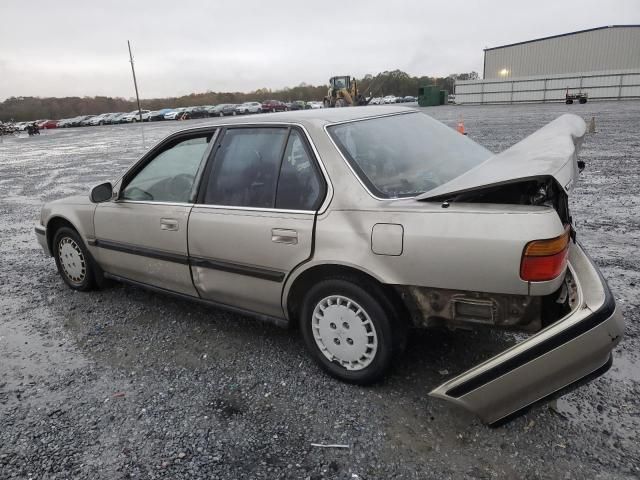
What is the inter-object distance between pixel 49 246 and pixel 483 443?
425 cm

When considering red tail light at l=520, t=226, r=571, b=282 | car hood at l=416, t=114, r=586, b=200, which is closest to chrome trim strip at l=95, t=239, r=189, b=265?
car hood at l=416, t=114, r=586, b=200

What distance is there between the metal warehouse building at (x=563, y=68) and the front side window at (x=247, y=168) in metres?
42.7

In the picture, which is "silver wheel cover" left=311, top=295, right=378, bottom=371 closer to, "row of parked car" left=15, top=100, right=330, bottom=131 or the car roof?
the car roof

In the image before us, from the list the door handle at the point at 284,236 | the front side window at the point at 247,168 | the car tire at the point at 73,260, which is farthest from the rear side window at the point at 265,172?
the car tire at the point at 73,260

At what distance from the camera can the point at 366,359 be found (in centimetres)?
286

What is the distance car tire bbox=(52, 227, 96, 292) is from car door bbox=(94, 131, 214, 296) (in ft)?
1.45

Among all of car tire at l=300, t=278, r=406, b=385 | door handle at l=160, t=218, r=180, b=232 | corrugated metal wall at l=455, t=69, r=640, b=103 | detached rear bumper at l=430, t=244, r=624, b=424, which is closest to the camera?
detached rear bumper at l=430, t=244, r=624, b=424

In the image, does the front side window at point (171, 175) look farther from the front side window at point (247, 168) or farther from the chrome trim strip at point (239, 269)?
the chrome trim strip at point (239, 269)

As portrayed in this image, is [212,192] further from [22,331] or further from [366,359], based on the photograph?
[22,331]

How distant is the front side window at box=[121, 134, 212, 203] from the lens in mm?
3537

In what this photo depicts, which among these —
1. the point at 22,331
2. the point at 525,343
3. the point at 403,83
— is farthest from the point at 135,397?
the point at 403,83

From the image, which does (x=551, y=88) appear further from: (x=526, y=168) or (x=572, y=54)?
(x=526, y=168)

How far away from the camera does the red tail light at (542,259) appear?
86.4 inches

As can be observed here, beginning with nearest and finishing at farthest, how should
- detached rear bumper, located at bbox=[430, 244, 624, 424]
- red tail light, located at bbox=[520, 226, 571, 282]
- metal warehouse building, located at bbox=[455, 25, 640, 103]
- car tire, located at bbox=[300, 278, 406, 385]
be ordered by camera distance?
detached rear bumper, located at bbox=[430, 244, 624, 424]
red tail light, located at bbox=[520, 226, 571, 282]
car tire, located at bbox=[300, 278, 406, 385]
metal warehouse building, located at bbox=[455, 25, 640, 103]
